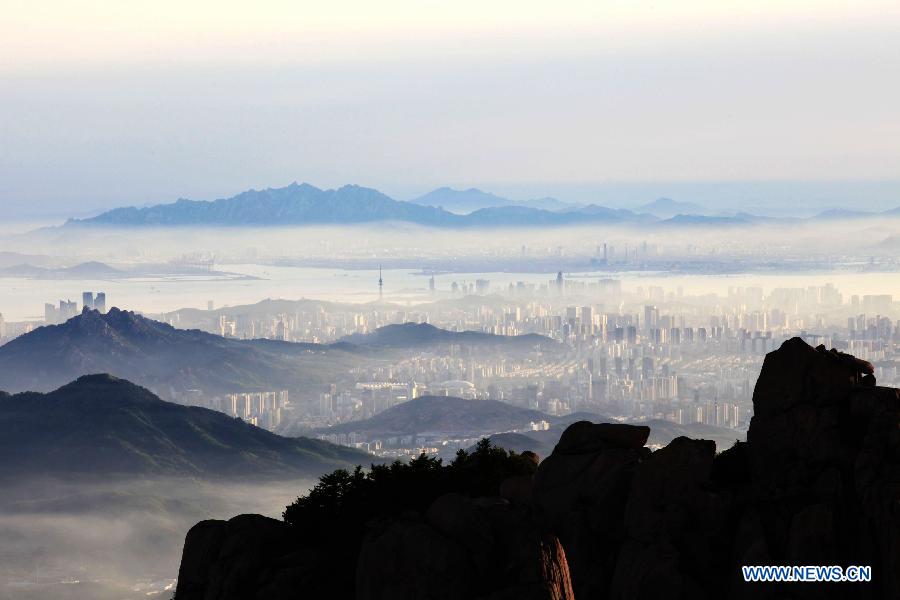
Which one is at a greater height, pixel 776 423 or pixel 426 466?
pixel 776 423

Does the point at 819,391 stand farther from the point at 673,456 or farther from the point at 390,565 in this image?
the point at 390,565

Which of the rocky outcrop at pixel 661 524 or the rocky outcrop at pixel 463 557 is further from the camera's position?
the rocky outcrop at pixel 661 524

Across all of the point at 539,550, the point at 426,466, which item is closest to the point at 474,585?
the point at 539,550

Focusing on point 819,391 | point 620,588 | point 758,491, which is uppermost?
point 819,391

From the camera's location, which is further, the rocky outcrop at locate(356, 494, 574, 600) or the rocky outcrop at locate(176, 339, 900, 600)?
the rocky outcrop at locate(176, 339, 900, 600)

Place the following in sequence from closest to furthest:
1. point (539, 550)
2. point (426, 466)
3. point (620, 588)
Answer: point (539, 550), point (620, 588), point (426, 466)

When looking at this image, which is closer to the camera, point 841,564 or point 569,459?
Result: point 841,564

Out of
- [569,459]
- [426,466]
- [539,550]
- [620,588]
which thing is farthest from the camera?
[426,466]

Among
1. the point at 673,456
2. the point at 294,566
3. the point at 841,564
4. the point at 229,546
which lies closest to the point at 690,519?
the point at 673,456
